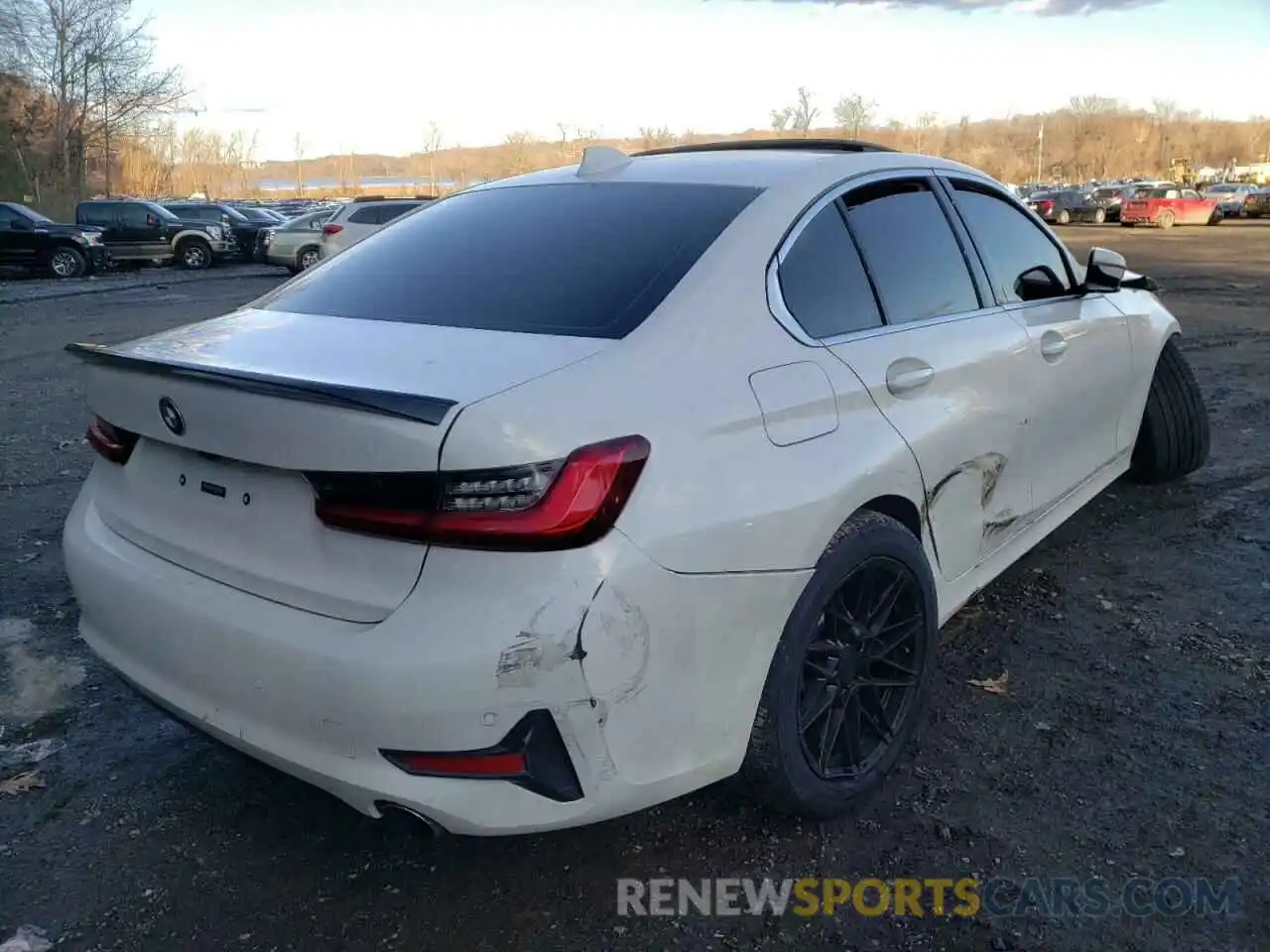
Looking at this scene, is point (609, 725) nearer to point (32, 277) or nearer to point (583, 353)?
point (583, 353)

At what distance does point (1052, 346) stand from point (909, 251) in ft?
2.63

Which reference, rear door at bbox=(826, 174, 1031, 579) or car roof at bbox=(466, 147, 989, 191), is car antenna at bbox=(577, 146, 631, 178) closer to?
car roof at bbox=(466, 147, 989, 191)

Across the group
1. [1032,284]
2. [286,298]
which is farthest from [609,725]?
[1032,284]

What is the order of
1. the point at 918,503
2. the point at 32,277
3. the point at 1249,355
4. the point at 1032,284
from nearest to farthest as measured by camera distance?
the point at 918,503 < the point at 1032,284 < the point at 1249,355 < the point at 32,277

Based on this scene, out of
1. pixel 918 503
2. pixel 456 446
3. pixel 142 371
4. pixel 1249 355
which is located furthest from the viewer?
pixel 1249 355

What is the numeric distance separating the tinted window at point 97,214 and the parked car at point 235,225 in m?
2.00

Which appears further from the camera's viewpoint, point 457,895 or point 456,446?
point 457,895

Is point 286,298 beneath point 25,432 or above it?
above

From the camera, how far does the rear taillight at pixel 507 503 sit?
1880 mm

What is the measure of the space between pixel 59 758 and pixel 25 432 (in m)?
4.88

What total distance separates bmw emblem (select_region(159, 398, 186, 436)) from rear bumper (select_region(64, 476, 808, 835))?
315 mm

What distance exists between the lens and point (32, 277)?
914 inches

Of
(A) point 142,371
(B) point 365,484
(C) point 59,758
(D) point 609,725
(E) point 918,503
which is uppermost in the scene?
(A) point 142,371

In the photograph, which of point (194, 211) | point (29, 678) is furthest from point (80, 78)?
point (29, 678)
